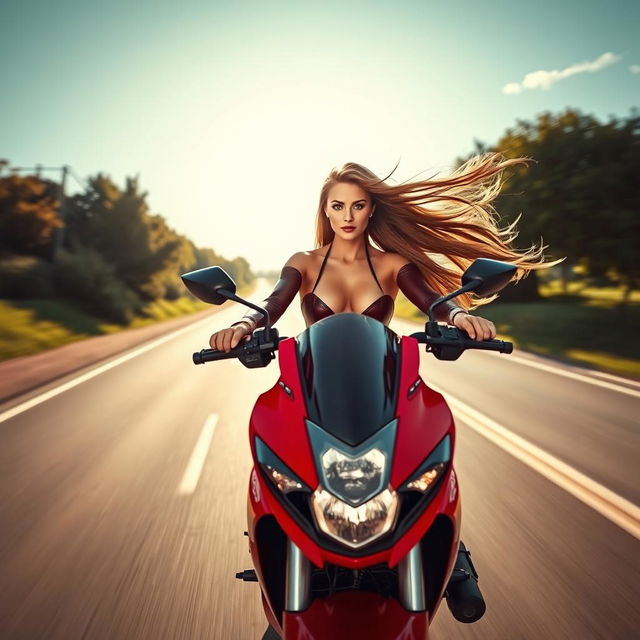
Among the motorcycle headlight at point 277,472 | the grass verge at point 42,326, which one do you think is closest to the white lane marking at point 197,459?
the motorcycle headlight at point 277,472

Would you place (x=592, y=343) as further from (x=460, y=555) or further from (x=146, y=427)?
(x=460, y=555)

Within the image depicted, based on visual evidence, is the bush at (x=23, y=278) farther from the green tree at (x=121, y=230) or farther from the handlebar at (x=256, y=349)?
the handlebar at (x=256, y=349)

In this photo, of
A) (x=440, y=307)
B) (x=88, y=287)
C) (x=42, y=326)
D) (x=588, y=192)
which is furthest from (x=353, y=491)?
(x=88, y=287)

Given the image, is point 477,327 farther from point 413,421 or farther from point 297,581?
point 297,581

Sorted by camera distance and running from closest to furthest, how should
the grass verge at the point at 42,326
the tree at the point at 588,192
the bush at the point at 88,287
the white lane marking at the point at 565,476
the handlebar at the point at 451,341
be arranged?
the handlebar at the point at 451,341 → the white lane marking at the point at 565,476 → the tree at the point at 588,192 → the grass verge at the point at 42,326 → the bush at the point at 88,287

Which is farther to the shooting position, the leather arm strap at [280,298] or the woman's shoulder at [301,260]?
the woman's shoulder at [301,260]

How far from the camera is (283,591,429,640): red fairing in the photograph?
1408mm

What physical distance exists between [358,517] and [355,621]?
0.33 m

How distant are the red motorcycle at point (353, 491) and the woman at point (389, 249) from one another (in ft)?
1.89

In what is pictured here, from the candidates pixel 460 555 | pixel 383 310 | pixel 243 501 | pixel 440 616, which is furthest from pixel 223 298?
pixel 243 501

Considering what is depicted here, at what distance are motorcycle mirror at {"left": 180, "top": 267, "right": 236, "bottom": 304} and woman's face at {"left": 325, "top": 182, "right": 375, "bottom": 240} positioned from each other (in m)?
0.90

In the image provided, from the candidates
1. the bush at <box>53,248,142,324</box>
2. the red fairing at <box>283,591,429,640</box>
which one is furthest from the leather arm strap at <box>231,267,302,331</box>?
the bush at <box>53,248,142,324</box>

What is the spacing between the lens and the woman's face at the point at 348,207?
271 centimetres

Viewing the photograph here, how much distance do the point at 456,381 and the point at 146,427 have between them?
198 inches
